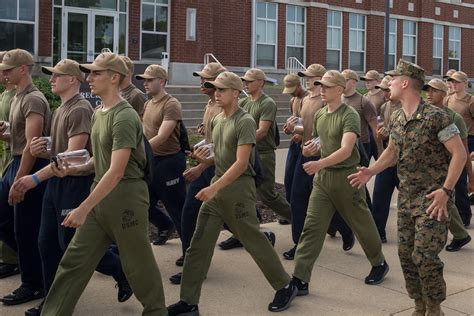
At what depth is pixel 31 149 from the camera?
16.1ft

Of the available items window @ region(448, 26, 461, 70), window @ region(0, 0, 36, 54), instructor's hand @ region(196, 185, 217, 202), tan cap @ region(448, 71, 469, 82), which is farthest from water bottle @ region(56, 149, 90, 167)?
window @ region(448, 26, 461, 70)

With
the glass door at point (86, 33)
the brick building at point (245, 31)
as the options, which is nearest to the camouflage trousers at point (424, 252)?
the brick building at point (245, 31)

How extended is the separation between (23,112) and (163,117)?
1.58 meters

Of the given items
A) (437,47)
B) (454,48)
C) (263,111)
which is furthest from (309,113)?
(454,48)

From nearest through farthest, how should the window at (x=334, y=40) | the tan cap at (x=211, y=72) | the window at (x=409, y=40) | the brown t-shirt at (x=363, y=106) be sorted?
the tan cap at (x=211, y=72)
the brown t-shirt at (x=363, y=106)
the window at (x=334, y=40)
the window at (x=409, y=40)

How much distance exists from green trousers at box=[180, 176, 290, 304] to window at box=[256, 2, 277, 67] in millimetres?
19746

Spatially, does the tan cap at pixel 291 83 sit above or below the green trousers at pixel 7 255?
above

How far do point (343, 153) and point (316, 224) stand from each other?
0.67 m

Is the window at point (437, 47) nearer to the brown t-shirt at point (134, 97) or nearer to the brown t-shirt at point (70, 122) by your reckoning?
the brown t-shirt at point (134, 97)

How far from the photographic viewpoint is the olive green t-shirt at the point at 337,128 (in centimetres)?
561

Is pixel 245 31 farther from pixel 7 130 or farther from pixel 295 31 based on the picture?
pixel 7 130

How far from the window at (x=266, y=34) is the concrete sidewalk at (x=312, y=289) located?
18.1m

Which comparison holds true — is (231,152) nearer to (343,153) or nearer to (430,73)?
(343,153)

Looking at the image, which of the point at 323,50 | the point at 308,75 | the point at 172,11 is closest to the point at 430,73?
the point at 323,50
